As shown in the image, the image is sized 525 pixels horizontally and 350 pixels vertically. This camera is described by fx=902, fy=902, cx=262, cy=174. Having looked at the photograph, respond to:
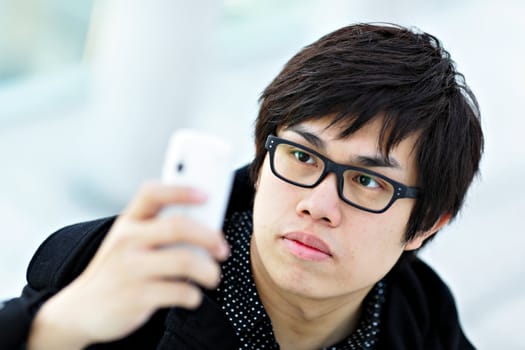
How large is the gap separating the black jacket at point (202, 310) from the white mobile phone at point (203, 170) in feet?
1.19

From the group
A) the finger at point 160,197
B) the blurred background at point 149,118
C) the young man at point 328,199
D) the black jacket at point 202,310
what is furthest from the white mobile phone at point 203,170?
the blurred background at point 149,118

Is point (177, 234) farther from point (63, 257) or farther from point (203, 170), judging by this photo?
point (63, 257)

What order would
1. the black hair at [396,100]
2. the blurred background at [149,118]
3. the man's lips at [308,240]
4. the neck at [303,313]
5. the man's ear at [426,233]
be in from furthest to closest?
the blurred background at [149,118]
the man's ear at [426,233]
the neck at [303,313]
the black hair at [396,100]
the man's lips at [308,240]

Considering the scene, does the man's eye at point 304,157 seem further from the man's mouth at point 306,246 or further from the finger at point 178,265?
the finger at point 178,265

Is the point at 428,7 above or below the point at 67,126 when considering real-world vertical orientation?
above

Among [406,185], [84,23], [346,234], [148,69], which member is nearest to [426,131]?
[406,185]

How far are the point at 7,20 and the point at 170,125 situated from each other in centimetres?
200

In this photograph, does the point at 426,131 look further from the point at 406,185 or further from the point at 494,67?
the point at 494,67

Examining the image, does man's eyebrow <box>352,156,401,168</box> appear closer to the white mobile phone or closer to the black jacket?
the black jacket

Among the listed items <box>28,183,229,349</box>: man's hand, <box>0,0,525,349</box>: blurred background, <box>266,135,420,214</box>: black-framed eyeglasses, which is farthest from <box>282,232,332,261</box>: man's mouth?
<box>0,0,525,349</box>: blurred background

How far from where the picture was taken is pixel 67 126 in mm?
4820

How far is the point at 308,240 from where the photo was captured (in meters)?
1.92

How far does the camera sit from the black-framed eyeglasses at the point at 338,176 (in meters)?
1.94

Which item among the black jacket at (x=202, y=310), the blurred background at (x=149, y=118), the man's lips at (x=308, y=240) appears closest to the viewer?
the black jacket at (x=202, y=310)
